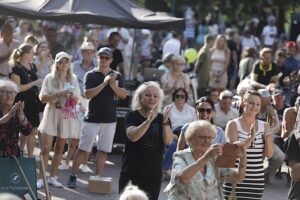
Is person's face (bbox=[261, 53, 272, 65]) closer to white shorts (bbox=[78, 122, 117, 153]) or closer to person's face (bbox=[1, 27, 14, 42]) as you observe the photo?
person's face (bbox=[1, 27, 14, 42])

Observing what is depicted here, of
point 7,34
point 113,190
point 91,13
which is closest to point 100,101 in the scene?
point 113,190

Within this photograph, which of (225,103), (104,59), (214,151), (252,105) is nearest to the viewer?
(214,151)

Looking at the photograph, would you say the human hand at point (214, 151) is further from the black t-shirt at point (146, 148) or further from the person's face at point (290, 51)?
the person's face at point (290, 51)

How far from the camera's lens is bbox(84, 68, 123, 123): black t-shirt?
11852mm

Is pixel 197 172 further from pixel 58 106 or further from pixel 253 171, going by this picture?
pixel 58 106

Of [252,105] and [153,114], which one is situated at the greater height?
[252,105]

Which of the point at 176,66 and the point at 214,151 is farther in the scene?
the point at 176,66

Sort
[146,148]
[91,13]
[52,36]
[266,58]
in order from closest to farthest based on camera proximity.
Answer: [146,148] < [91,13] < [266,58] < [52,36]

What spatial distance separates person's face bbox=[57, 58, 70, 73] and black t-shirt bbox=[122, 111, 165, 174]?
10.9ft

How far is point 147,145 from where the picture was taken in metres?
8.80

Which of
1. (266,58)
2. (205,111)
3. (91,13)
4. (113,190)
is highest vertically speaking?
(91,13)

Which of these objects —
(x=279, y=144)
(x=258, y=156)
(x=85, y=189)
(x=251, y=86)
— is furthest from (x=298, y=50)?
(x=258, y=156)

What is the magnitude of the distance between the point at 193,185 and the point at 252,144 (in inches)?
69.2

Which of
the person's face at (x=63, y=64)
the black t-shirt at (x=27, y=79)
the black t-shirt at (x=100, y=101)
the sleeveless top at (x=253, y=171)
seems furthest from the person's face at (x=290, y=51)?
the sleeveless top at (x=253, y=171)
